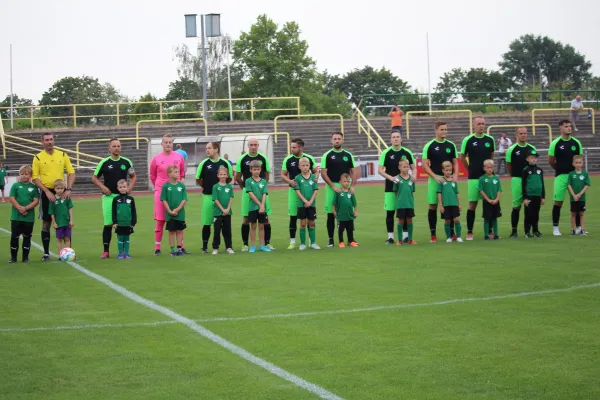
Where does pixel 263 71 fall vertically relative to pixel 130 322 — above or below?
above

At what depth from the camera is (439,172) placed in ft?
55.2

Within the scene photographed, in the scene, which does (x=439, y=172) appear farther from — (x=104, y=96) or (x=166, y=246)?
(x=104, y=96)

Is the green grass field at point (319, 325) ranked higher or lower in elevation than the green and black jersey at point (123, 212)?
lower

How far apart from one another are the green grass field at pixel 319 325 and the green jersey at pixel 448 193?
1505 millimetres

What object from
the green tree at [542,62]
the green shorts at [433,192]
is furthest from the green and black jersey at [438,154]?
the green tree at [542,62]

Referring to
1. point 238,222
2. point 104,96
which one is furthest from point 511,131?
point 104,96

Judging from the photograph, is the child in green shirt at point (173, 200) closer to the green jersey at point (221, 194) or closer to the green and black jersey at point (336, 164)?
the green jersey at point (221, 194)

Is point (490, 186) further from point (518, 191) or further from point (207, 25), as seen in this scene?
point (207, 25)

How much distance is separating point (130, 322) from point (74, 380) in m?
2.33

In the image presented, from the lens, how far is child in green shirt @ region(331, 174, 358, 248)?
16.3 m

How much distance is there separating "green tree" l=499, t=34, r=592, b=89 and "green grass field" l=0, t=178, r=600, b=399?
331 ft

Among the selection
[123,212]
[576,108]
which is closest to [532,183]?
[123,212]

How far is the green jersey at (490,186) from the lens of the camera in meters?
16.7

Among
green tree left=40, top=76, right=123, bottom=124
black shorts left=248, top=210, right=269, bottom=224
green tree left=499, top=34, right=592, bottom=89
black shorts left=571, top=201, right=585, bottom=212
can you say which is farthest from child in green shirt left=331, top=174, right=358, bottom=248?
green tree left=499, top=34, right=592, bottom=89
